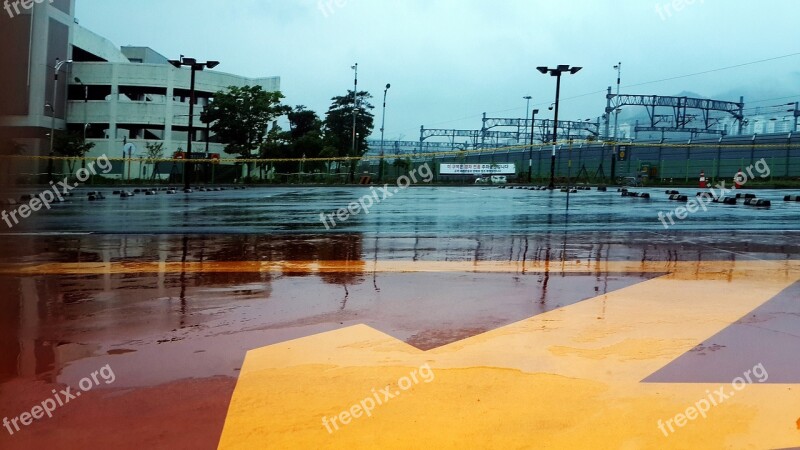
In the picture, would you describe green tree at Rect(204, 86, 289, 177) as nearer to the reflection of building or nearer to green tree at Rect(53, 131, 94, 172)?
the reflection of building

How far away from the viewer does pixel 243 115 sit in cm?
5503

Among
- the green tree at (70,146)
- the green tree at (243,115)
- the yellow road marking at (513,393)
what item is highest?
the green tree at (243,115)

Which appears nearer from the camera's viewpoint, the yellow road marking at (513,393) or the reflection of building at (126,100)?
the yellow road marking at (513,393)

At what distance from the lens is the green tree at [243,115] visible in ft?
180

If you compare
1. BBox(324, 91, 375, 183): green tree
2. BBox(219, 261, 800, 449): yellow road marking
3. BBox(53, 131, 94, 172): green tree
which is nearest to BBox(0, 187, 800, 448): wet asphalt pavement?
BBox(219, 261, 800, 449): yellow road marking

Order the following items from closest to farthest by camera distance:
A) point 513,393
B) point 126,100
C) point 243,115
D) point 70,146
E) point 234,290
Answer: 1. point 513,393
2. point 234,290
3. point 70,146
4. point 243,115
5. point 126,100

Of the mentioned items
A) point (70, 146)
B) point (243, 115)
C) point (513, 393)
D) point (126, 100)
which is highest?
point (126, 100)

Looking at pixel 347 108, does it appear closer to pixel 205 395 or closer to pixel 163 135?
pixel 163 135

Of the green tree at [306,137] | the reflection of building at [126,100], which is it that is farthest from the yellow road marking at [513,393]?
the reflection of building at [126,100]

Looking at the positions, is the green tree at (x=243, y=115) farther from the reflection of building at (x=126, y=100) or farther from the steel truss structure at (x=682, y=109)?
the steel truss structure at (x=682, y=109)

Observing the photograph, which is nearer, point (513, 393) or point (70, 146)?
point (513, 393)

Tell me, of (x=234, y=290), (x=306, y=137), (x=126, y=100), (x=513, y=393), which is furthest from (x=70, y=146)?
(x=513, y=393)

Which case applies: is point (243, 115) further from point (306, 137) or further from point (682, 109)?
point (682, 109)

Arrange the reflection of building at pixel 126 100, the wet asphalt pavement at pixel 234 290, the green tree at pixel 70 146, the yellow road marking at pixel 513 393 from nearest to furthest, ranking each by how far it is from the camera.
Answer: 1. the yellow road marking at pixel 513 393
2. the wet asphalt pavement at pixel 234 290
3. the green tree at pixel 70 146
4. the reflection of building at pixel 126 100
